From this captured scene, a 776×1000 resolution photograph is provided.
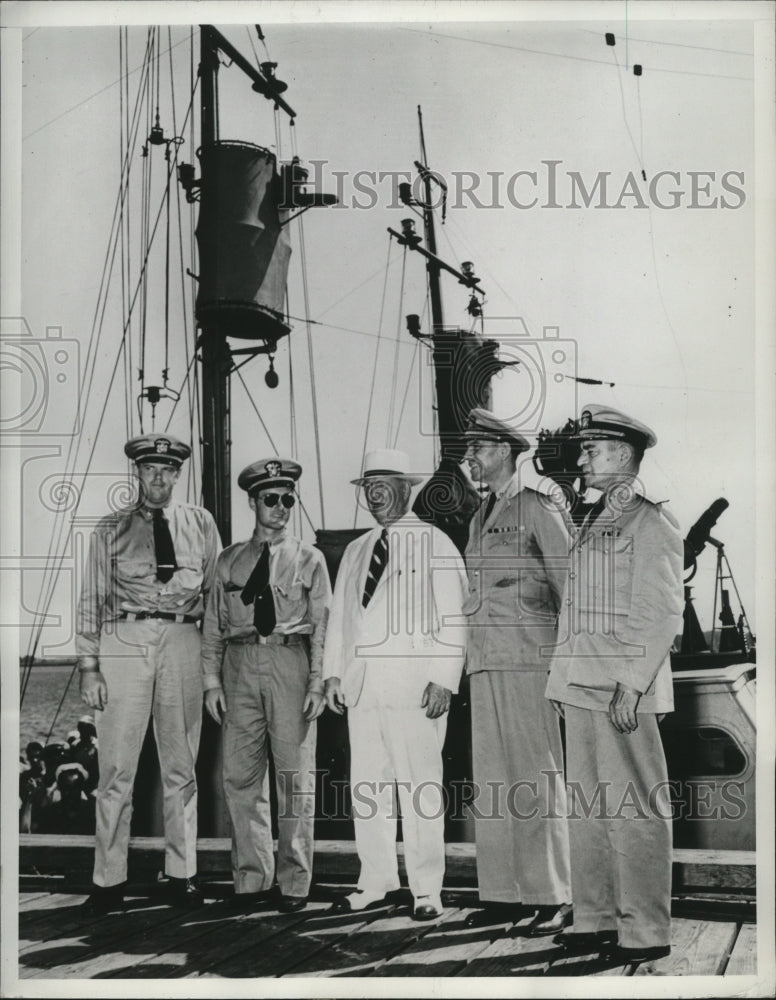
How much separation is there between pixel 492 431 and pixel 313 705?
4.29ft

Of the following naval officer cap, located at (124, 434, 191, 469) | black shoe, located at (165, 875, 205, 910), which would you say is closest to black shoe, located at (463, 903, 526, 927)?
black shoe, located at (165, 875, 205, 910)

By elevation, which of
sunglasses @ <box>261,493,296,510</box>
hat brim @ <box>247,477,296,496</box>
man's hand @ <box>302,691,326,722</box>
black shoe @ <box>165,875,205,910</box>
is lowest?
black shoe @ <box>165,875,205,910</box>

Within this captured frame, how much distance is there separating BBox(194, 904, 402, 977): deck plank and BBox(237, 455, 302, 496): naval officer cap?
1692 millimetres

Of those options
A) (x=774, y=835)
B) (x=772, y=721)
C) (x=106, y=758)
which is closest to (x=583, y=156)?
(x=772, y=721)

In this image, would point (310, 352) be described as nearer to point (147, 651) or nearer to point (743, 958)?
point (147, 651)

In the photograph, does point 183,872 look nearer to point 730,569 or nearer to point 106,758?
point 106,758

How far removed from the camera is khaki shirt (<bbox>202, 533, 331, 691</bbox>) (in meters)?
4.77

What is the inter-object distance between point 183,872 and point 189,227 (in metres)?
2.62

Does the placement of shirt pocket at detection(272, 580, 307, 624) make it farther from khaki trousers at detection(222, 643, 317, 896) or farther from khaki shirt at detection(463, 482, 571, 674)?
khaki shirt at detection(463, 482, 571, 674)

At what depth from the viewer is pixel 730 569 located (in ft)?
15.3

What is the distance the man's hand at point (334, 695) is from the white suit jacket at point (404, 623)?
0.02 meters

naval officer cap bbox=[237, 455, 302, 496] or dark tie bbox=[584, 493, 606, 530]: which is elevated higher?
naval officer cap bbox=[237, 455, 302, 496]

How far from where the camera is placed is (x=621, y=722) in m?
4.34

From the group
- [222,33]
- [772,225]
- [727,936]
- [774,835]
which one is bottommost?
[727,936]
